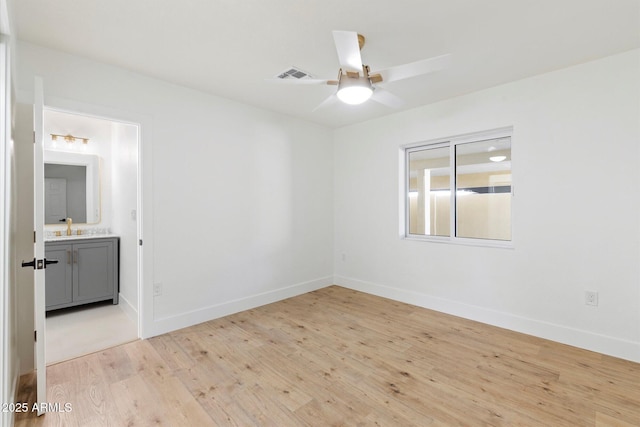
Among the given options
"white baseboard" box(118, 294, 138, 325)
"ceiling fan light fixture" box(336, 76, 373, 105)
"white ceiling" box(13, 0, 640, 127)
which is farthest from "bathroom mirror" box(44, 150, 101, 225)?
"ceiling fan light fixture" box(336, 76, 373, 105)

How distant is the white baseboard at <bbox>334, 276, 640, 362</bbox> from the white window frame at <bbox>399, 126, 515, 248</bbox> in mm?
713

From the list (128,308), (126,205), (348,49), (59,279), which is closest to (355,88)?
(348,49)

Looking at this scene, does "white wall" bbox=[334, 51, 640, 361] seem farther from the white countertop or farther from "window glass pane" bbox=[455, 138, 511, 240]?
the white countertop

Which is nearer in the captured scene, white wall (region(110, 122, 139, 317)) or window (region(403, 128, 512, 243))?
window (region(403, 128, 512, 243))

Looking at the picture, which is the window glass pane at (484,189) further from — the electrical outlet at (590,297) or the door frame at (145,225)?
the door frame at (145,225)

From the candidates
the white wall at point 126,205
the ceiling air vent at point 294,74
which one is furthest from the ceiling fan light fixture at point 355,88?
the white wall at point 126,205

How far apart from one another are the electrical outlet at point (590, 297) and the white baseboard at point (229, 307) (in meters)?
3.07

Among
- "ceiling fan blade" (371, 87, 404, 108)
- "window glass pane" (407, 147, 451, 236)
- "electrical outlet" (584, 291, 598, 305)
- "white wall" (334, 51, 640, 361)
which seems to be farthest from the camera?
"window glass pane" (407, 147, 451, 236)

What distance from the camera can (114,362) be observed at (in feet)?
8.00

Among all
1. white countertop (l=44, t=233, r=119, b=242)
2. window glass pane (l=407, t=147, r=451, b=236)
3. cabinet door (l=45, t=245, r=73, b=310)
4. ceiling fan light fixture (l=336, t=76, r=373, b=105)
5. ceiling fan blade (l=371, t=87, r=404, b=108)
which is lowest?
cabinet door (l=45, t=245, r=73, b=310)

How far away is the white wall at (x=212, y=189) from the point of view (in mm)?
2654

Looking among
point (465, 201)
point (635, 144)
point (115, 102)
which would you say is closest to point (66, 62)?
point (115, 102)

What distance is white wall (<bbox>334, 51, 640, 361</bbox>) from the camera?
2.48m

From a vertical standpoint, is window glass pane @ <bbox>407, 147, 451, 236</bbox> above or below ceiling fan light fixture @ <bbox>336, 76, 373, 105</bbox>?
below
